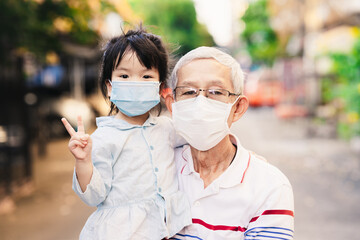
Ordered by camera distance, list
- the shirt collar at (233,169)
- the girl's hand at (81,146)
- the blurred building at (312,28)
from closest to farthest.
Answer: the girl's hand at (81,146) → the shirt collar at (233,169) → the blurred building at (312,28)

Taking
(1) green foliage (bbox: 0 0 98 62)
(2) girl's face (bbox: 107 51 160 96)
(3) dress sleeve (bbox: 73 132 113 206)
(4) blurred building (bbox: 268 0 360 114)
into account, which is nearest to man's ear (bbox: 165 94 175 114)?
(2) girl's face (bbox: 107 51 160 96)

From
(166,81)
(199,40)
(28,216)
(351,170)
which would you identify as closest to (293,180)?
(351,170)

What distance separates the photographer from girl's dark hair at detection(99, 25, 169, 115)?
1.97 metres

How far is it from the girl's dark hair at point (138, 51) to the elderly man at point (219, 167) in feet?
0.40

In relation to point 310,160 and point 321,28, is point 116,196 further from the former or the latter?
point 321,28

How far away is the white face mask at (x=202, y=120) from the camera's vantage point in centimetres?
191

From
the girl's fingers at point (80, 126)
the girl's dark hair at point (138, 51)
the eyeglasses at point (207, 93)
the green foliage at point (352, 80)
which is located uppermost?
the girl's dark hair at point (138, 51)

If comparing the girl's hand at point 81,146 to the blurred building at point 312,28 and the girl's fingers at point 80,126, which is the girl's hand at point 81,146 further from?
the blurred building at point 312,28

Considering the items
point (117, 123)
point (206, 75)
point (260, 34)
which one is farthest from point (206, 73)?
point (260, 34)

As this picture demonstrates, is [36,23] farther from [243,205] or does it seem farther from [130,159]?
[243,205]

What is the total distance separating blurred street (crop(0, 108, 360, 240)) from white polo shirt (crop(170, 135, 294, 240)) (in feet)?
11.7

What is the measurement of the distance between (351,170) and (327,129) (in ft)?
15.2

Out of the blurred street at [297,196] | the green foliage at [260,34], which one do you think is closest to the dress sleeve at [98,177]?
the blurred street at [297,196]

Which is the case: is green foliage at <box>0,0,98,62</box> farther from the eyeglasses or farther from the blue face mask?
the eyeglasses
